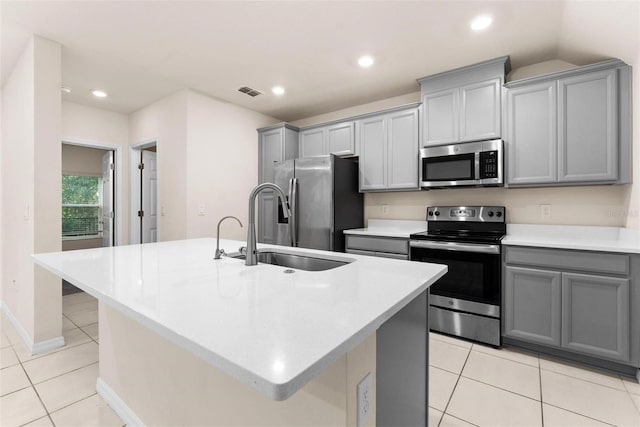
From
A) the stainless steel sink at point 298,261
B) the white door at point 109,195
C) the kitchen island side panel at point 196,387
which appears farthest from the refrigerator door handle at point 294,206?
the white door at point 109,195

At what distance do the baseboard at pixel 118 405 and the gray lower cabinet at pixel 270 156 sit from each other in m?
2.30

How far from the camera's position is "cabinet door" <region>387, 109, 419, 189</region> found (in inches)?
130

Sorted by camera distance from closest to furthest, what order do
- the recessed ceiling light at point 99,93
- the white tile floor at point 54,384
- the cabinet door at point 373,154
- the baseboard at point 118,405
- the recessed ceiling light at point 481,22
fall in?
1. the baseboard at point 118,405
2. the white tile floor at point 54,384
3. the recessed ceiling light at point 481,22
4. the cabinet door at point 373,154
5. the recessed ceiling light at point 99,93

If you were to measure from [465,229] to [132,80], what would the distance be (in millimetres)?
3910

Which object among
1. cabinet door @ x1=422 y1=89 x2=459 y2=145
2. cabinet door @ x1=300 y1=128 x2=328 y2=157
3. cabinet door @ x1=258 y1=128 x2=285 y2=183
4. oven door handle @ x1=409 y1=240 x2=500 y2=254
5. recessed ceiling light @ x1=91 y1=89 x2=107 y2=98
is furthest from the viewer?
cabinet door @ x1=258 y1=128 x2=285 y2=183

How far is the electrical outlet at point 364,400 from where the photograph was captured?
2.79 ft

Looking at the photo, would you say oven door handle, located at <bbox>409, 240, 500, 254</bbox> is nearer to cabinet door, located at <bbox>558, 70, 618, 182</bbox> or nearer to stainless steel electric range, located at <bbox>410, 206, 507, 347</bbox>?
stainless steel electric range, located at <bbox>410, 206, 507, 347</bbox>

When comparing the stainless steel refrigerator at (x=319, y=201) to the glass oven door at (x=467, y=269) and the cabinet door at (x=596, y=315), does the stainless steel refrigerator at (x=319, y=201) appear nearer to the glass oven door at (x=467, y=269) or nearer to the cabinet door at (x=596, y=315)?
the glass oven door at (x=467, y=269)

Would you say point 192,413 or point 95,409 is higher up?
point 192,413

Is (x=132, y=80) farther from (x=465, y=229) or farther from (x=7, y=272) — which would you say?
(x=465, y=229)

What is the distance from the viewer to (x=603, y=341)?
7.09ft

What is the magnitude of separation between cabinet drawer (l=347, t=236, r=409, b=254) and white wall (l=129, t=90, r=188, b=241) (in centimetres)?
193

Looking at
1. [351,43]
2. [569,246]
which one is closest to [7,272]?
[351,43]

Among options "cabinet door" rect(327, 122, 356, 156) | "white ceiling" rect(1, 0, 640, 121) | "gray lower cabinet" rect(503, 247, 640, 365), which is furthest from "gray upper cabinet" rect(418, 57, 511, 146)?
"gray lower cabinet" rect(503, 247, 640, 365)
